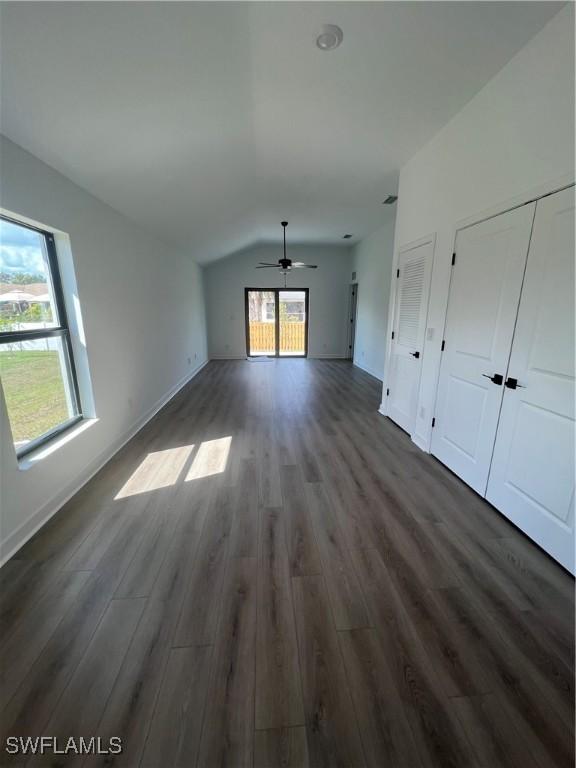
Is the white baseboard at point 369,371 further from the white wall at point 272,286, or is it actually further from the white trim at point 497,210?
the white trim at point 497,210

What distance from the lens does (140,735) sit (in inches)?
41.6

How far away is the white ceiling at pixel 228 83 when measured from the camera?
4.91 ft

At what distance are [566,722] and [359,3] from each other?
3323 millimetres

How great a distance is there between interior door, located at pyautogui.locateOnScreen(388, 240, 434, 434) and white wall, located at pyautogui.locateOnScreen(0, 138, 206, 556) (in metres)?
3.27

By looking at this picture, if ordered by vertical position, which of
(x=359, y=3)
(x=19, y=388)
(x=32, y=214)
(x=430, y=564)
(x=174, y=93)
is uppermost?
(x=359, y=3)

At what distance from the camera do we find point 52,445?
2.28 m

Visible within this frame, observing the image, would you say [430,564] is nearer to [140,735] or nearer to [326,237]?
[140,735]

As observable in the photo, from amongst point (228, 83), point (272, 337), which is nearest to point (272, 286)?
point (272, 337)

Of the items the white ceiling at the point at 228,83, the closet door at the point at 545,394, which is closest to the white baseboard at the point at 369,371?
the white ceiling at the point at 228,83

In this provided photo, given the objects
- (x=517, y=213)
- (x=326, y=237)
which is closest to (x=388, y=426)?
(x=517, y=213)

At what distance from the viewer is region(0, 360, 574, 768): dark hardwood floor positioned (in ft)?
3.49

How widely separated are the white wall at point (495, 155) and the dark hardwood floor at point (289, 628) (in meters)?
1.50

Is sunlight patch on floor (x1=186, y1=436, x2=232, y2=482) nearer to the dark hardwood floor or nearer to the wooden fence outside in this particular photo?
the dark hardwood floor

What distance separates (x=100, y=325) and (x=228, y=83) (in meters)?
2.21
